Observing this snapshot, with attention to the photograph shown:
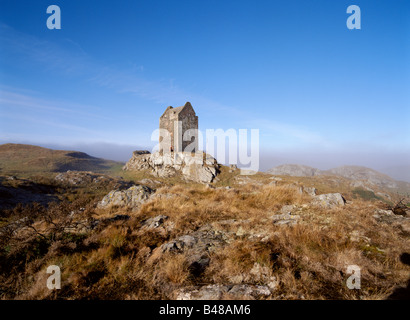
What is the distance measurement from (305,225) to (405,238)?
7.11ft

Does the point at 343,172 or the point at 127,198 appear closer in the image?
the point at 127,198

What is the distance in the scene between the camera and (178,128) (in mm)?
33344

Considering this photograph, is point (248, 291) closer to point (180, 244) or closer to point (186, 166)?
point (180, 244)

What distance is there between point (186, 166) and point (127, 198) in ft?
70.9

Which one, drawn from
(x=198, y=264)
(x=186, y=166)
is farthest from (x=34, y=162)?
(x=198, y=264)

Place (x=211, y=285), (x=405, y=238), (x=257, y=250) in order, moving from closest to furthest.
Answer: (x=211, y=285) → (x=257, y=250) → (x=405, y=238)

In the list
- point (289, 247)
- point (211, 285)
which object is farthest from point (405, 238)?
point (211, 285)

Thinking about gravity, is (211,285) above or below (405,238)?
below

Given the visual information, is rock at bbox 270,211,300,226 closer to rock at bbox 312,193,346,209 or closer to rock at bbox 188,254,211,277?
rock at bbox 312,193,346,209

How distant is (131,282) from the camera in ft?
10.7

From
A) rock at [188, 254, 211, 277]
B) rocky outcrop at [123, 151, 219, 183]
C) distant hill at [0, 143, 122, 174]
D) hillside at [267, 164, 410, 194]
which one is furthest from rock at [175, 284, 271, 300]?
hillside at [267, 164, 410, 194]

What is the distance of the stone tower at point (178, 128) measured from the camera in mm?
33406
